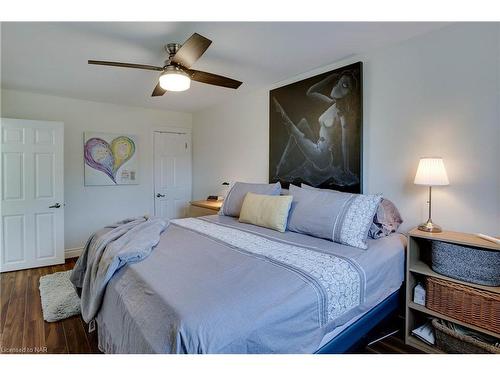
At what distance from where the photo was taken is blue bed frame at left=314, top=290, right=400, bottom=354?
5.08ft

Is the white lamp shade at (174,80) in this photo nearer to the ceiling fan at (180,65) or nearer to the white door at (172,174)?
the ceiling fan at (180,65)

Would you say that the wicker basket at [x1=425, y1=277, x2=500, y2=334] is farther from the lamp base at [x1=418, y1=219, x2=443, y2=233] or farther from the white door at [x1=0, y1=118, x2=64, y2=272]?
the white door at [x1=0, y1=118, x2=64, y2=272]

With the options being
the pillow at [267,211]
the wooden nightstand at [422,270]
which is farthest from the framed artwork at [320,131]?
the wooden nightstand at [422,270]

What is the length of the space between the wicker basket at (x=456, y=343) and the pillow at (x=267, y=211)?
1256 millimetres

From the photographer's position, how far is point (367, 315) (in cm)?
178

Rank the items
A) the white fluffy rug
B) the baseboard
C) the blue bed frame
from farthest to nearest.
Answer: the baseboard < the white fluffy rug < the blue bed frame

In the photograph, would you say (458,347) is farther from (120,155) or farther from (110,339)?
(120,155)

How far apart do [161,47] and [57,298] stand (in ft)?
8.31

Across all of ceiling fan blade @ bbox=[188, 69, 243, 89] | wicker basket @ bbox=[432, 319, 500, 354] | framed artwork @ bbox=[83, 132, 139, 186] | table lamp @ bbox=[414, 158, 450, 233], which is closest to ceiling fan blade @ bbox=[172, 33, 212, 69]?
ceiling fan blade @ bbox=[188, 69, 243, 89]

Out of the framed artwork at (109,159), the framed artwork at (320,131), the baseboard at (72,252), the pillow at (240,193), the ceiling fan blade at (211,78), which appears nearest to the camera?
the ceiling fan blade at (211,78)

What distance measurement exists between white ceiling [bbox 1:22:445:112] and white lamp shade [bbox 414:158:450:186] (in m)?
1.04

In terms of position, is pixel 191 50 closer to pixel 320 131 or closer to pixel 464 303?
pixel 320 131

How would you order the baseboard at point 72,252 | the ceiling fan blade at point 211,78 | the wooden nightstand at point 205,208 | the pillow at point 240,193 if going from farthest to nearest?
the baseboard at point 72,252
the wooden nightstand at point 205,208
the pillow at point 240,193
the ceiling fan blade at point 211,78

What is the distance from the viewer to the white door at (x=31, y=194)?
133 inches
